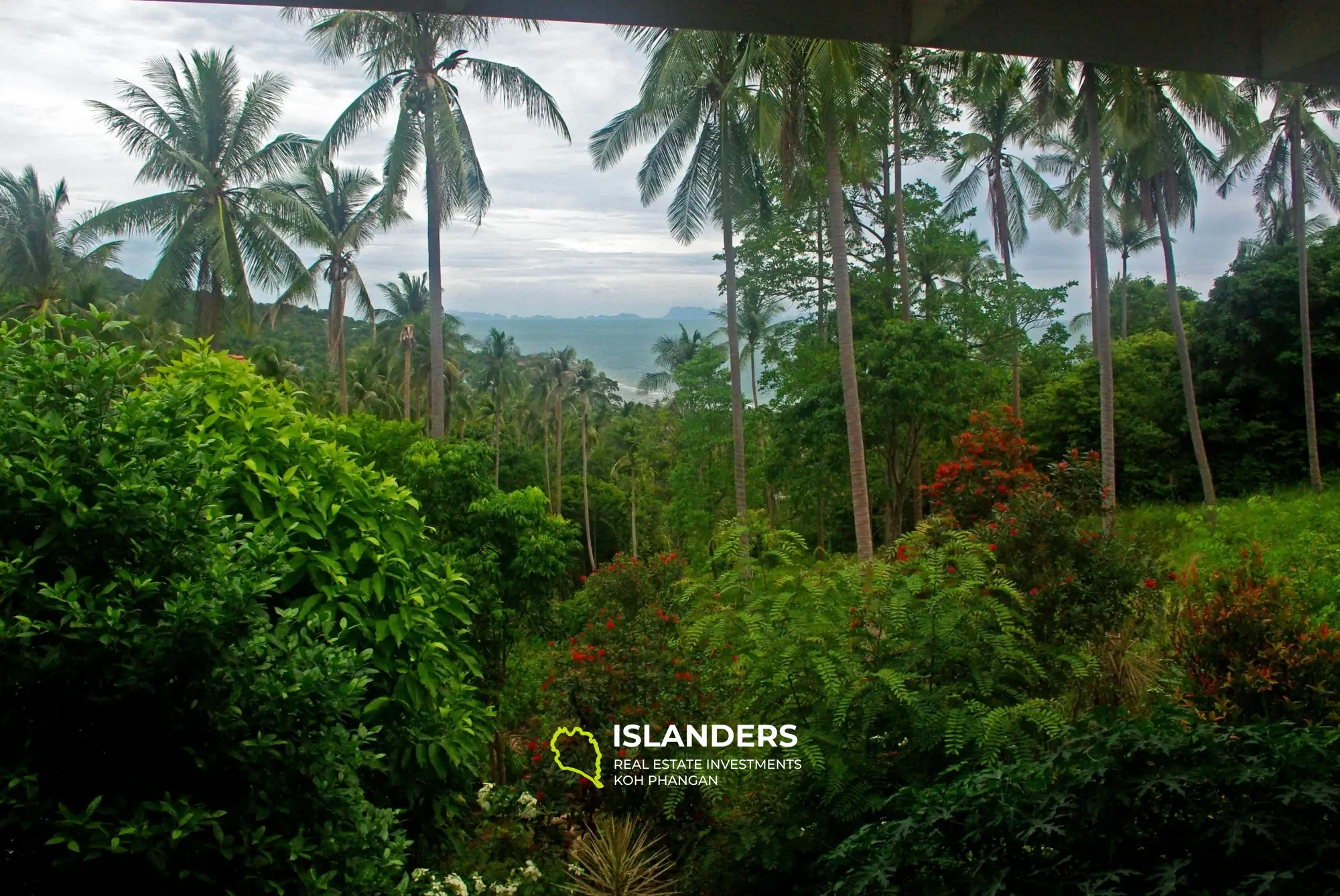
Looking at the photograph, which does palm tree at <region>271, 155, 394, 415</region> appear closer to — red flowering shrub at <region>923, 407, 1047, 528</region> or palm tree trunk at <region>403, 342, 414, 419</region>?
palm tree trunk at <region>403, 342, 414, 419</region>

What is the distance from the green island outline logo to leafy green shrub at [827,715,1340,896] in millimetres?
2615

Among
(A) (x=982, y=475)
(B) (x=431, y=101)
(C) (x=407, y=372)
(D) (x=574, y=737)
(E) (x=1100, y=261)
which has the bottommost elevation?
(D) (x=574, y=737)

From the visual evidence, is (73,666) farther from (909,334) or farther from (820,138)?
(909,334)

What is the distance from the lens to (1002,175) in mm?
18125

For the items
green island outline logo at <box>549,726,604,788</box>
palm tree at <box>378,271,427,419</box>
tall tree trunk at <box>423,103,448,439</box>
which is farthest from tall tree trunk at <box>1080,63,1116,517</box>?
palm tree at <box>378,271,427,419</box>

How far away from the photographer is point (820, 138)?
10273 millimetres

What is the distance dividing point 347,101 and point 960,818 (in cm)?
1276

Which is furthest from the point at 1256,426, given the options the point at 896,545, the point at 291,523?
the point at 291,523

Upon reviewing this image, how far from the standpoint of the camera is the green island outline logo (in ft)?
15.8

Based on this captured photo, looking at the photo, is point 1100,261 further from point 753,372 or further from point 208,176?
point 208,176

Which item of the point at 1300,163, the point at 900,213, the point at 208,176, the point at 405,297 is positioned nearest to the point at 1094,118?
the point at 900,213

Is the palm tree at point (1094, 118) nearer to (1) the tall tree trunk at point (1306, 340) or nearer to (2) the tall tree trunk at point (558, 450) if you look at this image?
(1) the tall tree trunk at point (1306, 340)

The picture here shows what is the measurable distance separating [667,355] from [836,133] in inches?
593

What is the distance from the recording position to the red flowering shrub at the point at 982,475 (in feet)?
27.9
